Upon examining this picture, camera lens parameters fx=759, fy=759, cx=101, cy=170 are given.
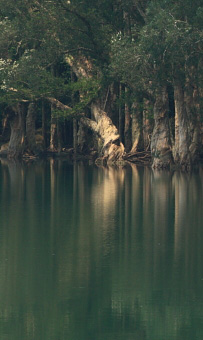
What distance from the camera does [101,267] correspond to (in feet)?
38.3

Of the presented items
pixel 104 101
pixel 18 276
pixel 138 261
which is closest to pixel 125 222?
pixel 138 261

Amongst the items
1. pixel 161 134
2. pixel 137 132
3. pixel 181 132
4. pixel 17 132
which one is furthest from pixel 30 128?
pixel 181 132

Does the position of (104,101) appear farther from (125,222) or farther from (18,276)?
(18,276)

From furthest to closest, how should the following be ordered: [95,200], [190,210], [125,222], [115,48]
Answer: [115,48] → [95,200] → [190,210] → [125,222]

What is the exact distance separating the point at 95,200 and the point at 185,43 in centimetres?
1233

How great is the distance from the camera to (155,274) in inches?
441

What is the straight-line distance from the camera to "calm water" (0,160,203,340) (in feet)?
28.5

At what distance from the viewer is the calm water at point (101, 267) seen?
867 centimetres

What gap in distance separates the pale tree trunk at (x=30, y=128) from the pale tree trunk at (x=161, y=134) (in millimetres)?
15435

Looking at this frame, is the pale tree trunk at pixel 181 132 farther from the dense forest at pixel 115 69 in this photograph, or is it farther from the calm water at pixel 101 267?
the calm water at pixel 101 267

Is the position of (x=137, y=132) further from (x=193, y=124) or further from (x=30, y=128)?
(x=30, y=128)

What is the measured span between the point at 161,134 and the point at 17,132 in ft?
46.6

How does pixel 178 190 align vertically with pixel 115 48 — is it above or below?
below

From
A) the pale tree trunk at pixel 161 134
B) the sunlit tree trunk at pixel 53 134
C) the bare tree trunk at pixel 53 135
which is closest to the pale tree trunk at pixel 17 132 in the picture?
the sunlit tree trunk at pixel 53 134
